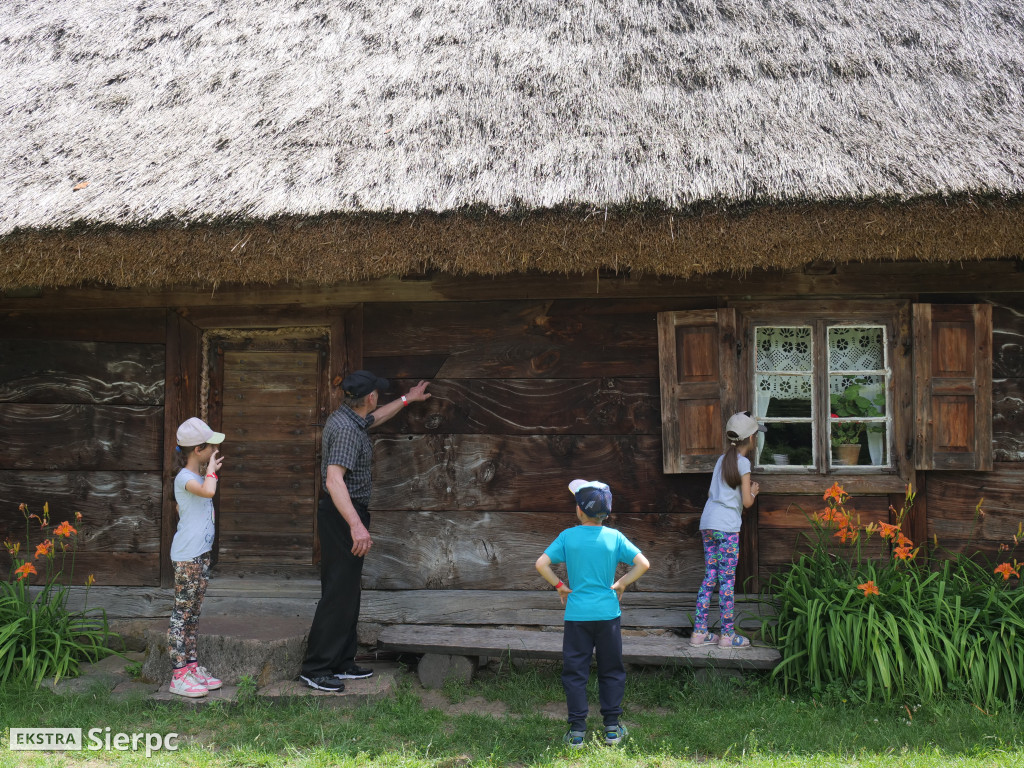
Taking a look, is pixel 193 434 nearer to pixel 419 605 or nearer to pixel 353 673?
pixel 353 673

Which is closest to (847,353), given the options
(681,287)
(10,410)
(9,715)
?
(681,287)

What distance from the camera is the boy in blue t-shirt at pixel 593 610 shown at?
9.46 feet

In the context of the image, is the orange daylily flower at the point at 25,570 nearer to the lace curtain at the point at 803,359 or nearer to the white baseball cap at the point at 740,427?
the white baseball cap at the point at 740,427

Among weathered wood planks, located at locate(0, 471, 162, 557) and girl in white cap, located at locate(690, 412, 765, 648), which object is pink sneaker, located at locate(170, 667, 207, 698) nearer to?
weathered wood planks, located at locate(0, 471, 162, 557)

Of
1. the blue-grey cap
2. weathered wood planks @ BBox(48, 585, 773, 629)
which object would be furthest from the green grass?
the blue-grey cap

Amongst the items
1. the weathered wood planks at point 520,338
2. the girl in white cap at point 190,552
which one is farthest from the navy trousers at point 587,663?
the girl in white cap at point 190,552

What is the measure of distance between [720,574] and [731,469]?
20.8 inches

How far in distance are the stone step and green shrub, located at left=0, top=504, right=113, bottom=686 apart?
507 mm

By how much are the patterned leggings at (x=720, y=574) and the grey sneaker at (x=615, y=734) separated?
0.88 metres

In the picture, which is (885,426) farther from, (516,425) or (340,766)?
(340,766)

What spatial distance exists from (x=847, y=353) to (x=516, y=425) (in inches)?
75.1

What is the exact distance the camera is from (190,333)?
4430 mm

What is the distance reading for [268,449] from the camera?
452cm

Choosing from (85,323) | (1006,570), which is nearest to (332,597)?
(85,323)
